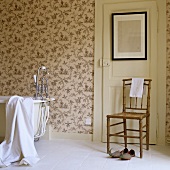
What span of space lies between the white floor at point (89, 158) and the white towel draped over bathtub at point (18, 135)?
140 millimetres

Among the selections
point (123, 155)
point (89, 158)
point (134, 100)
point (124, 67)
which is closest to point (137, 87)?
point (134, 100)

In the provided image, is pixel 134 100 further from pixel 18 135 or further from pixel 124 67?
pixel 18 135

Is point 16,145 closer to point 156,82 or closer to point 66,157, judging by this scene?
point 66,157

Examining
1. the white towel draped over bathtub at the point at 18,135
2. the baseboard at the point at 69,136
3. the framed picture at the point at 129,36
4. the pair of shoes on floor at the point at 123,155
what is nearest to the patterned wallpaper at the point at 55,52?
the baseboard at the point at 69,136

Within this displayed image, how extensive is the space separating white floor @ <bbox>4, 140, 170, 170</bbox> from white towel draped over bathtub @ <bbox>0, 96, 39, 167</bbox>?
14 centimetres

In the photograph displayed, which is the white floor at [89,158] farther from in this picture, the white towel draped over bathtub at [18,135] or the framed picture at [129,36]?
the framed picture at [129,36]

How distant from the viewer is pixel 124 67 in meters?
3.82

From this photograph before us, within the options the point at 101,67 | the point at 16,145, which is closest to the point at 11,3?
the point at 101,67

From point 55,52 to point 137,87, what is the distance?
1426mm

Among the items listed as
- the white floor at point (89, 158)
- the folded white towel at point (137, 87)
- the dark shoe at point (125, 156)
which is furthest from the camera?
the folded white towel at point (137, 87)

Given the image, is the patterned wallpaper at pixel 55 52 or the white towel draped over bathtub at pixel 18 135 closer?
the white towel draped over bathtub at pixel 18 135

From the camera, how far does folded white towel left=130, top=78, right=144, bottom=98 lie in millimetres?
3547

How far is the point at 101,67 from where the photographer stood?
390 cm

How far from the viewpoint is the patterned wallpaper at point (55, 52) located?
398 centimetres
